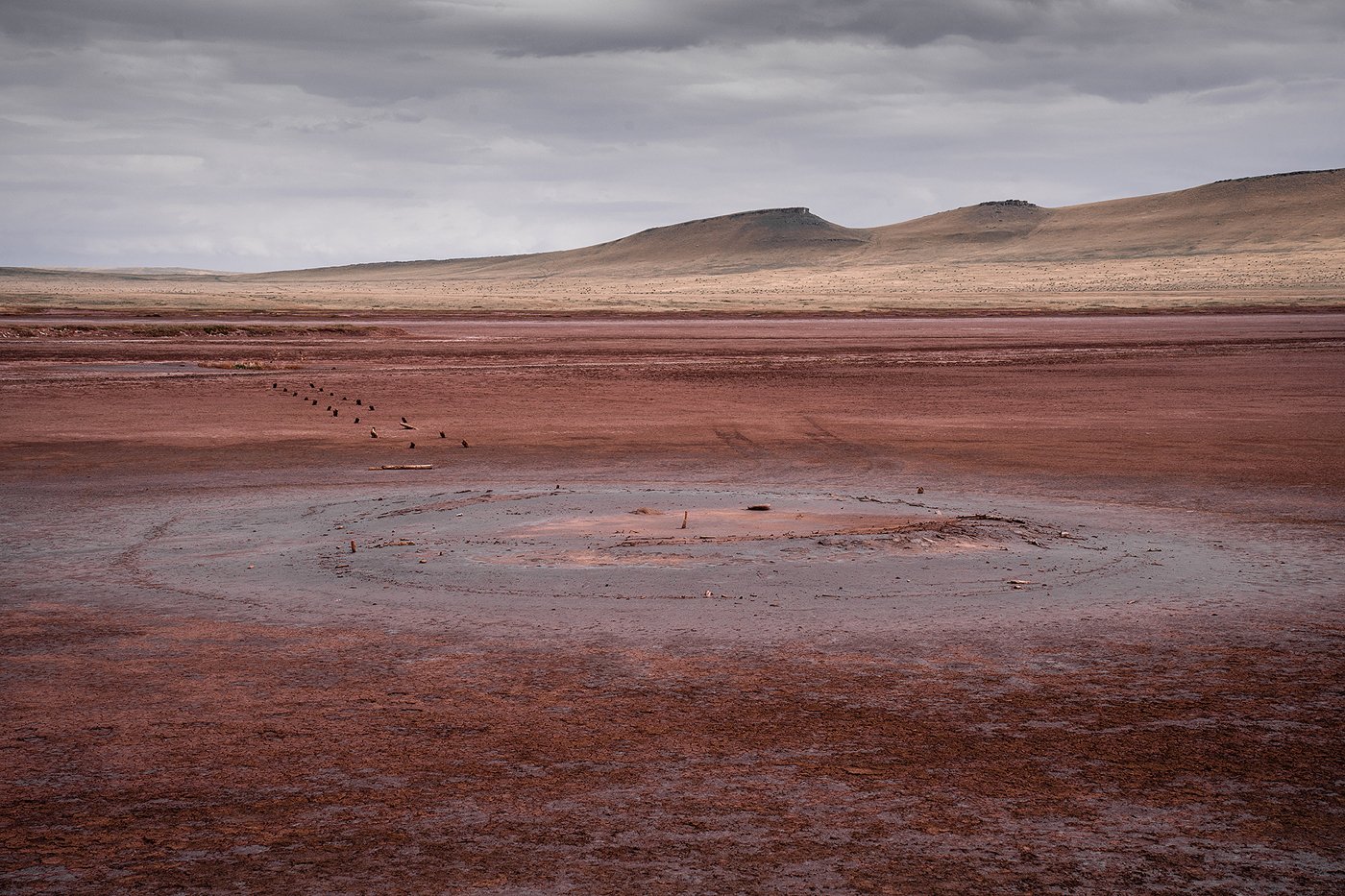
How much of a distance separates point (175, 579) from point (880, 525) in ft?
18.5

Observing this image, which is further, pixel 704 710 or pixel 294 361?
pixel 294 361

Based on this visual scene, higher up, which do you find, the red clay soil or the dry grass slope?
the dry grass slope

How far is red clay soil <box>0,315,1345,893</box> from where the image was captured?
4.55m

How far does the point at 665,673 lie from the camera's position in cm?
677

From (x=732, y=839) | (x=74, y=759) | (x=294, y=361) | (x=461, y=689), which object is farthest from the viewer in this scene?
(x=294, y=361)

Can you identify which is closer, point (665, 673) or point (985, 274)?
point (665, 673)

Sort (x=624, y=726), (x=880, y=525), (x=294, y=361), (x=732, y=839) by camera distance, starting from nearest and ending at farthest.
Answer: (x=732, y=839) → (x=624, y=726) → (x=880, y=525) → (x=294, y=361)

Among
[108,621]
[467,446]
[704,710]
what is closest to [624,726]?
[704,710]

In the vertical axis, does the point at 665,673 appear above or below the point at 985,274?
below

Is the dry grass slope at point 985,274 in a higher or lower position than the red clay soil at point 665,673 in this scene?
higher

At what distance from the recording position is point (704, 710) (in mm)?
6141

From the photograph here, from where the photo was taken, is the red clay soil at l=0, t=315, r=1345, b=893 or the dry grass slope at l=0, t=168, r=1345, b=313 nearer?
the red clay soil at l=0, t=315, r=1345, b=893

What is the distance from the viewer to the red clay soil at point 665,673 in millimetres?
4551

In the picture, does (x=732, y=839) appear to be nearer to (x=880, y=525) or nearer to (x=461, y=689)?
(x=461, y=689)
